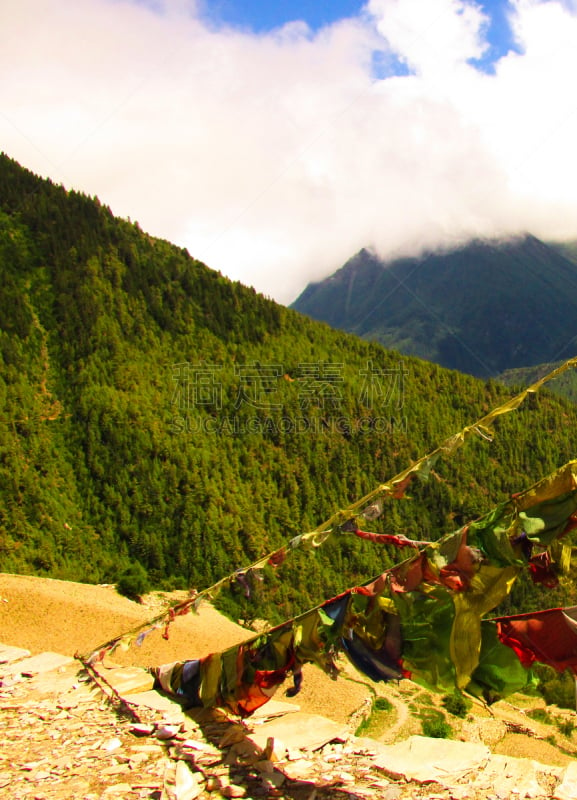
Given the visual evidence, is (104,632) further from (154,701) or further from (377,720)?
(377,720)

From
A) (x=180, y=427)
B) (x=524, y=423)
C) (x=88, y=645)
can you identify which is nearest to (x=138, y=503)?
(x=180, y=427)

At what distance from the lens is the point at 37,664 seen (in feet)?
35.4

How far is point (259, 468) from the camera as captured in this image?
58969mm

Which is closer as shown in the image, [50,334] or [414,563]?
[414,563]

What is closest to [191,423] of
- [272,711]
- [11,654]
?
[11,654]

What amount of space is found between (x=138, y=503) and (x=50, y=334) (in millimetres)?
23885

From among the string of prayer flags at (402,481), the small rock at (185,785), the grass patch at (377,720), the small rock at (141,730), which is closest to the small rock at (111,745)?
the small rock at (141,730)

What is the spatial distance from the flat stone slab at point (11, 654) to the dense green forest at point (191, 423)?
17.8 m

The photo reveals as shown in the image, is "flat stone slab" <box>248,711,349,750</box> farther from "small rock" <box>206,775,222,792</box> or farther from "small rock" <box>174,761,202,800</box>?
"small rock" <box>174,761,202,800</box>

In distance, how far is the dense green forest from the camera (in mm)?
43469

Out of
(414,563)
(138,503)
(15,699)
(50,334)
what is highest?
(50,334)

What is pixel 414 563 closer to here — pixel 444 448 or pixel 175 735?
pixel 444 448

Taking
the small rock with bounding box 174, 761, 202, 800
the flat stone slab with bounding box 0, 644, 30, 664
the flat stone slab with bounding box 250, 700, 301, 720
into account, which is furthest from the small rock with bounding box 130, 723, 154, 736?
the flat stone slab with bounding box 0, 644, 30, 664

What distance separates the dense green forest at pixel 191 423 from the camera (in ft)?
143
